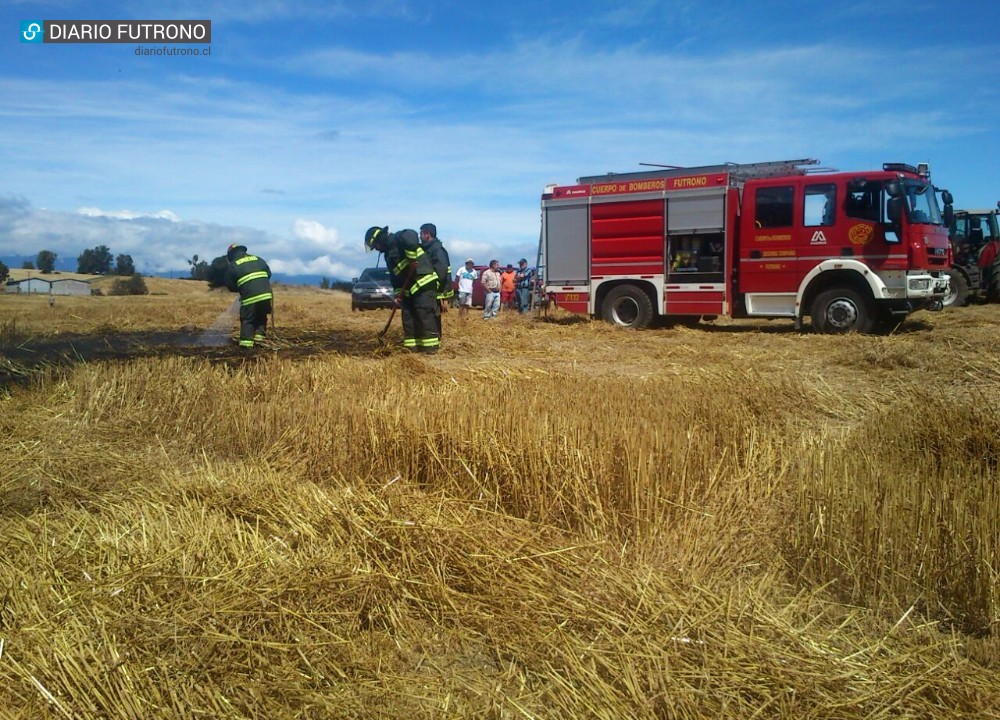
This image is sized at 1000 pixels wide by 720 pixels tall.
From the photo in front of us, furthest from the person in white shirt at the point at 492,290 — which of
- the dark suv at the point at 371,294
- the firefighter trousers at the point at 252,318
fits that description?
the firefighter trousers at the point at 252,318

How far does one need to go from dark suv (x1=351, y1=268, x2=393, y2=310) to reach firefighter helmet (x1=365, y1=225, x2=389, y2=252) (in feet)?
41.2

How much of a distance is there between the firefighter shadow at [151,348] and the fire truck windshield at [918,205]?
26.3 feet

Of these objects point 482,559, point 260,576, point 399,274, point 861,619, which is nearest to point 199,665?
point 260,576

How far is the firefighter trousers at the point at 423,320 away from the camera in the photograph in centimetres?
1050

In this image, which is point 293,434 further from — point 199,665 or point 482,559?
point 199,665

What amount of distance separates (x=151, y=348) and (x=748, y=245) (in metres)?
9.24

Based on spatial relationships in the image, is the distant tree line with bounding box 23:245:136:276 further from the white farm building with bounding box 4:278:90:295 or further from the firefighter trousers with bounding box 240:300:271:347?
the firefighter trousers with bounding box 240:300:271:347

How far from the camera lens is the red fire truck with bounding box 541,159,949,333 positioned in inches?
513

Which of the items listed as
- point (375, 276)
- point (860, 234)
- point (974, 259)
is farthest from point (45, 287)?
point (974, 259)

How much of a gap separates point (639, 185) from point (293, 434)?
1123cm

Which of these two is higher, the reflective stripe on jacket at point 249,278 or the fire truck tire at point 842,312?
the reflective stripe on jacket at point 249,278

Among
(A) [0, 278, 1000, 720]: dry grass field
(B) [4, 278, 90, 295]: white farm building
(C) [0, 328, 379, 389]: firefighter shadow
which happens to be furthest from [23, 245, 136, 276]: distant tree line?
(A) [0, 278, 1000, 720]: dry grass field

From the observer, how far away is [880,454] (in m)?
4.97

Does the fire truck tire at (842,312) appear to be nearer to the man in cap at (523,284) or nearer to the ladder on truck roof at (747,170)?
the ladder on truck roof at (747,170)
